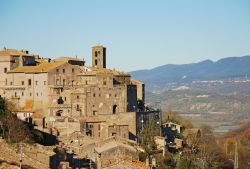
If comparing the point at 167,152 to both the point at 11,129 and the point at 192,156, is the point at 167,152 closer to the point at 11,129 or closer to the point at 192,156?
the point at 192,156

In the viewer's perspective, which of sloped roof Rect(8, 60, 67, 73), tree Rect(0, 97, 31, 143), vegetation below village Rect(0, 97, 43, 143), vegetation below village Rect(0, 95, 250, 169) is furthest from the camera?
sloped roof Rect(8, 60, 67, 73)

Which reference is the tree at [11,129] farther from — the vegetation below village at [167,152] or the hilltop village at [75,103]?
the hilltop village at [75,103]

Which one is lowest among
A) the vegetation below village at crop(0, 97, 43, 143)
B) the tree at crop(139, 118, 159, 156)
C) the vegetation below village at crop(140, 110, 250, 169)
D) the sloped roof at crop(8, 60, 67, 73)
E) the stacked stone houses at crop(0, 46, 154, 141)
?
the vegetation below village at crop(140, 110, 250, 169)

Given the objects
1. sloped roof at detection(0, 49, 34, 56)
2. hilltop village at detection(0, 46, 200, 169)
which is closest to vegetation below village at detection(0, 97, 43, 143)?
hilltop village at detection(0, 46, 200, 169)

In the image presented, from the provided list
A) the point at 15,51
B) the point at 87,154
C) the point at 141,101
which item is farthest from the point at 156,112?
the point at 87,154

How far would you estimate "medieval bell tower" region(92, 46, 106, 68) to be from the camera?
8950 centimetres

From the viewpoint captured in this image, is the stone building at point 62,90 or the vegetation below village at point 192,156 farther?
the stone building at point 62,90

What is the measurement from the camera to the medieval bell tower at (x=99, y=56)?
294 feet

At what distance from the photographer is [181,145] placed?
248 feet

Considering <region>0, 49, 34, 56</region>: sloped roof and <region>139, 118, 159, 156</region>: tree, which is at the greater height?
<region>0, 49, 34, 56</region>: sloped roof

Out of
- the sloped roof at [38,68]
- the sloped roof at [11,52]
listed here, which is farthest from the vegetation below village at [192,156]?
the sloped roof at [11,52]

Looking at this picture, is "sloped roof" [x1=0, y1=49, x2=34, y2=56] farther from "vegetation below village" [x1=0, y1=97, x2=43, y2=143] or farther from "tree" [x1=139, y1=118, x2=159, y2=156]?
"vegetation below village" [x1=0, y1=97, x2=43, y2=143]

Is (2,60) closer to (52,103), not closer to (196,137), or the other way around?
(52,103)

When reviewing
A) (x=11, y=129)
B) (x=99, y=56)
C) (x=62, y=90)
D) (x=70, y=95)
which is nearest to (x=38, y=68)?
(x=62, y=90)
